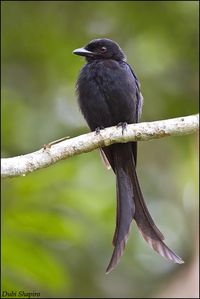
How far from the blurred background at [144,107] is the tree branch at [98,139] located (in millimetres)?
1552

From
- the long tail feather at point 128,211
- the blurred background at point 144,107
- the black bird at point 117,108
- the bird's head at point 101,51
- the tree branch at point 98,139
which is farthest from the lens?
the blurred background at point 144,107

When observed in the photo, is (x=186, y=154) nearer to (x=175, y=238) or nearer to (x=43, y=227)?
(x=175, y=238)

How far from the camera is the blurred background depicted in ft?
20.9

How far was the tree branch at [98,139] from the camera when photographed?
404 centimetres

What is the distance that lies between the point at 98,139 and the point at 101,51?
3.64 ft

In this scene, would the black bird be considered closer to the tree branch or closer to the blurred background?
the tree branch

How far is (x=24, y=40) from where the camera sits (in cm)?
662

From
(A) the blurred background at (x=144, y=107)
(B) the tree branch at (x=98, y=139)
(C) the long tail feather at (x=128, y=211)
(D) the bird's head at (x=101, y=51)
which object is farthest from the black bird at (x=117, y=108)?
(A) the blurred background at (x=144, y=107)

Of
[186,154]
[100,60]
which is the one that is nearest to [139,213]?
[100,60]

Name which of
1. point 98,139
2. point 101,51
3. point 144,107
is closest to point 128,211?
point 98,139

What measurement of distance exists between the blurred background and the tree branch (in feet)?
5.09

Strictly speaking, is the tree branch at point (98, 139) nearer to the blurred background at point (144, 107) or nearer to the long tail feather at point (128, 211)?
the long tail feather at point (128, 211)

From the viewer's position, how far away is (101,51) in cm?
524

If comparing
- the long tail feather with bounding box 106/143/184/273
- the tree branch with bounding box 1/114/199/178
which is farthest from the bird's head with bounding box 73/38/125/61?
the tree branch with bounding box 1/114/199/178
